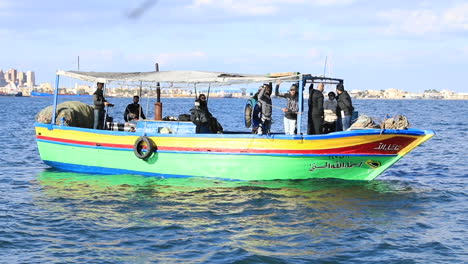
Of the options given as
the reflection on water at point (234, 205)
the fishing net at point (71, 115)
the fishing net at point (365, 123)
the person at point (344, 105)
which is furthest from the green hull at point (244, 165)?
the fishing net at point (71, 115)

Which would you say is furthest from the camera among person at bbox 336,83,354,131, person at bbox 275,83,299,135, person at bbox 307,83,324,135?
person at bbox 336,83,354,131

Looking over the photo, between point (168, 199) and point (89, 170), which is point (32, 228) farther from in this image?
point (89, 170)

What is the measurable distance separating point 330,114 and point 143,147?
5.11 meters

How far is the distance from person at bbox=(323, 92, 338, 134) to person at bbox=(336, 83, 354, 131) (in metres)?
0.21

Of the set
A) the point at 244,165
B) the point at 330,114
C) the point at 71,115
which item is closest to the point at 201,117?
the point at 244,165

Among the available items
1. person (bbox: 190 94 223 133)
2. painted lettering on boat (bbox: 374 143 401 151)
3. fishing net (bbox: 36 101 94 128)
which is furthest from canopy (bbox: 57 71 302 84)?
painted lettering on boat (bbox: 374 143 401 151)

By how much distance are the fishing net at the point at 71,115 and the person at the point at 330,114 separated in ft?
25.7

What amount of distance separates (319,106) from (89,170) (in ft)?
23.4

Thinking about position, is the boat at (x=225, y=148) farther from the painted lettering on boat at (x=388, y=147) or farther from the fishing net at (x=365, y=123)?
the fishing net at (x=365, y=123)

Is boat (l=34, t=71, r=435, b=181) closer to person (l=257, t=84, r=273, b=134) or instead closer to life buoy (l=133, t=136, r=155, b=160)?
life buoy (l=133, t=136, r=155, b=160)

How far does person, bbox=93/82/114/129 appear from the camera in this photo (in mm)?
17703

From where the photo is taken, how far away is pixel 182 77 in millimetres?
16797

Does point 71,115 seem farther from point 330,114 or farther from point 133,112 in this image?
point 330,114

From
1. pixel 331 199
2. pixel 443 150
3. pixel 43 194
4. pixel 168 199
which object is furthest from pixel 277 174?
pixel 443 150
